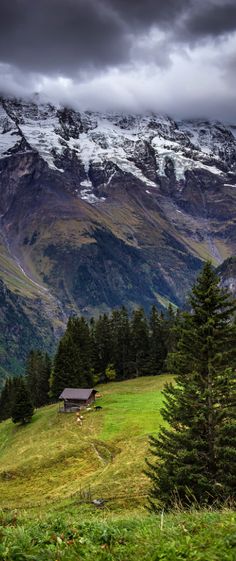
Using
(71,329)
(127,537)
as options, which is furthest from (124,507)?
(71,329)

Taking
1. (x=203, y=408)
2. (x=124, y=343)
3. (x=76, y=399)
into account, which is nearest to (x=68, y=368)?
(x=76, y=399)

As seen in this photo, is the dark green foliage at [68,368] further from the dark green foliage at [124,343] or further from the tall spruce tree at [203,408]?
the tall spruce tree at [203,408]

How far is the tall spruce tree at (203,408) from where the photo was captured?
20844 mm

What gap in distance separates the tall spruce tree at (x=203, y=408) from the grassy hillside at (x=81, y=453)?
9.44m

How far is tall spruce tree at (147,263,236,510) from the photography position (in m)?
20.8

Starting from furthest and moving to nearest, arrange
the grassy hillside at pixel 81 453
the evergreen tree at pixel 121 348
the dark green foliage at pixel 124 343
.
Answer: the evergreen tree at pixel 121 348, the dark green foliage at pixel 124 343, the grassy hillside at pixel 81 453

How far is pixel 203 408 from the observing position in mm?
21922

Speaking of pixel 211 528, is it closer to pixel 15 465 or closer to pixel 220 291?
pixel 220 291

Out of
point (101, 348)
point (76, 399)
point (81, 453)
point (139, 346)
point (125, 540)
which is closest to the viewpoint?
point (125, 540)

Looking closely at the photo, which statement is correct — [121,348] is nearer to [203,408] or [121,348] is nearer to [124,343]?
[124,343]

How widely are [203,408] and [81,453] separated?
114 ft

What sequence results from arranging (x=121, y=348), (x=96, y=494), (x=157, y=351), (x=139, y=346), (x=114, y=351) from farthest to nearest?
(x=121, y=348) → (x=114, y=351) → (x=139, y=346) → (x=157, y=351) → (x=96, y=494)

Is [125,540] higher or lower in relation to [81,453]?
higher

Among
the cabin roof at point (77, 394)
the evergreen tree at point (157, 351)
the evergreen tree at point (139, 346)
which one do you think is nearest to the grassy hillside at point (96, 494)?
the cabin roof at point (77, 394)
